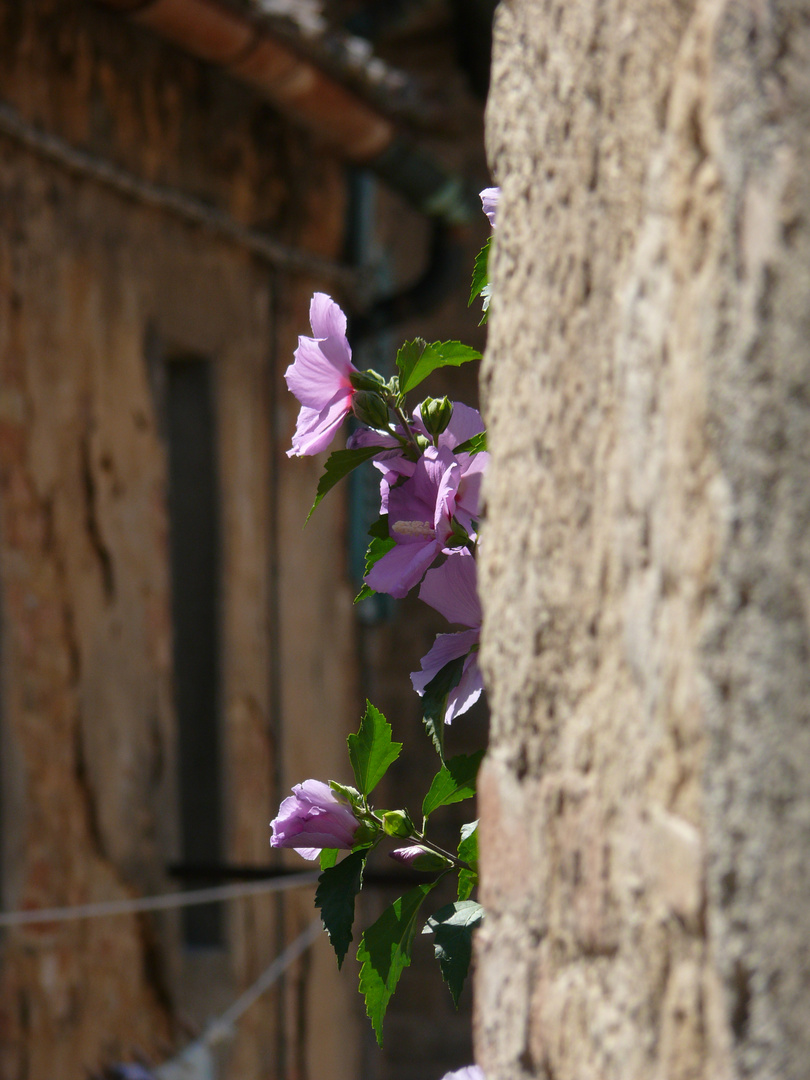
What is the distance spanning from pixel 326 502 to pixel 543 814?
4.03m

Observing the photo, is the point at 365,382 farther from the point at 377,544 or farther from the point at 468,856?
the point at 468,856

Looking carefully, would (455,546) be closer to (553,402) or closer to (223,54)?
(553,402)

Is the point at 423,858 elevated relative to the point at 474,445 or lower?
lower

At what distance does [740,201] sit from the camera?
533 millimetres

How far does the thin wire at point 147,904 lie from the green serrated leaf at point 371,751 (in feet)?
6.97

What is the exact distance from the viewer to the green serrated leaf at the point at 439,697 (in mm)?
848

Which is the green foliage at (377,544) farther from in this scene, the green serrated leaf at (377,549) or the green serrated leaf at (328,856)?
the green serrated leaf at (328,856)

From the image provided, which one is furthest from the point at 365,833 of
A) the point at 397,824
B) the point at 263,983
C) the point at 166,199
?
the point at 263,983

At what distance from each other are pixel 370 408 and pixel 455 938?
13.7 inches

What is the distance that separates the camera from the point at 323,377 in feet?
3.11

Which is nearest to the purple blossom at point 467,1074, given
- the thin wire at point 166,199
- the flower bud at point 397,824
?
the flower bud at point 397,824

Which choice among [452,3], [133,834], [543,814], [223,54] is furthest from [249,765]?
[543,814]

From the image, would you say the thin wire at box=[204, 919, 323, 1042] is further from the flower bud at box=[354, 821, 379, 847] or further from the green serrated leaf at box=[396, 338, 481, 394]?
the green serrated leaf at box=[396, 338, 481, 394]

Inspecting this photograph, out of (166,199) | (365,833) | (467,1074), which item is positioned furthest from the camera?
(166,199)
